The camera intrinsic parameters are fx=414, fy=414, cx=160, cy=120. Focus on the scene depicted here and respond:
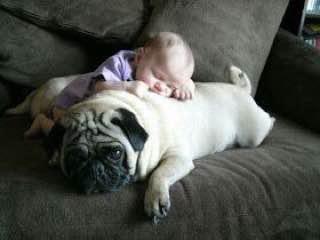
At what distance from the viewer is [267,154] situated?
1290mm

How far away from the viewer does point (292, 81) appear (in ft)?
5.40

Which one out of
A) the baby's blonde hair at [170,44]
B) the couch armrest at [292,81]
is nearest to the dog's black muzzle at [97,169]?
the baby's blonde hair at [170,44]

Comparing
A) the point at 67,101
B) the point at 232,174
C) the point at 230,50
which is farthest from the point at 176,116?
the point at 230,50

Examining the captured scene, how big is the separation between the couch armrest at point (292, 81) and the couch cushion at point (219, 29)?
0.29 ft

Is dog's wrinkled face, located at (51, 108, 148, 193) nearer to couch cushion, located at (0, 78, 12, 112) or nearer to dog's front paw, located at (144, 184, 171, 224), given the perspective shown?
dog's front paw, located at (144, 184, 171, 224)

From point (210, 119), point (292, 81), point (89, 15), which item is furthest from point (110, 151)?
point (292, 81)

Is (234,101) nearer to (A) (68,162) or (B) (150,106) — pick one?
(B) (150,106)

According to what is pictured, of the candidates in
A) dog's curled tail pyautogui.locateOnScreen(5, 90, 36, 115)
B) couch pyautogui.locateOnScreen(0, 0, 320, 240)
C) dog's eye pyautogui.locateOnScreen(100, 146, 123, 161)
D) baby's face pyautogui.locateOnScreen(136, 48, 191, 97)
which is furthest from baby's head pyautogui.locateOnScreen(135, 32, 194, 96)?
dog's curled tail pyautogui.locateOnScreen(5, 90, 36, 115)

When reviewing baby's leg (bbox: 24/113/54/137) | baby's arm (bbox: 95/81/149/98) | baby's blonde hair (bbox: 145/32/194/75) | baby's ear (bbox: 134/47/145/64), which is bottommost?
baby's leg (bbox: 24/113/54/137)

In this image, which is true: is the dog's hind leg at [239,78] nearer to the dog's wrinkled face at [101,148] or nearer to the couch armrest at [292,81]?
the couch armrest at [292,81]

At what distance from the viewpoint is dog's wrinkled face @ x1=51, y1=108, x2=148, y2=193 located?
976 millimetres

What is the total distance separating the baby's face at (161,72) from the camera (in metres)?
1.29

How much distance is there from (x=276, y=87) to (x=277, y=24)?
0.27 m

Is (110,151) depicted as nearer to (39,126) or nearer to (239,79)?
(39,126)
